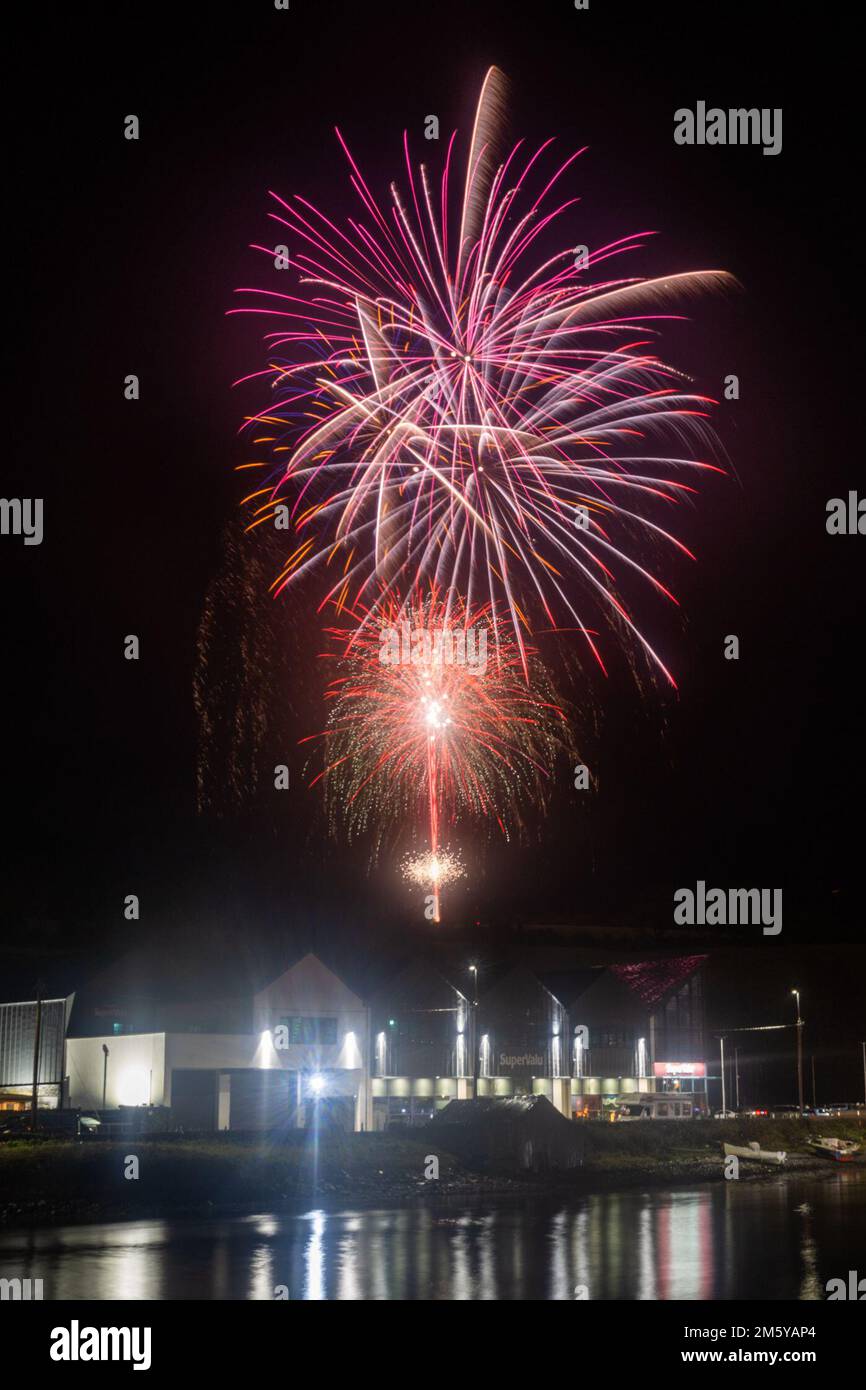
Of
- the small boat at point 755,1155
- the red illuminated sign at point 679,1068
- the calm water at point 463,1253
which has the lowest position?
the small boat at point 755,1155

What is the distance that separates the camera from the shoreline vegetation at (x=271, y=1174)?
36.0 m

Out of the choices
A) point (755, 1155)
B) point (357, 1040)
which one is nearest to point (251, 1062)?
point (357, 1040)

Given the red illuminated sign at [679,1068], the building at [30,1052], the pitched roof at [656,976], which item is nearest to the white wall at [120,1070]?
the building at [30,1052]

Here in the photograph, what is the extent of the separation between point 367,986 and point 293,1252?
4962 cm

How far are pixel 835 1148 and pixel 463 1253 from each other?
41152 mm

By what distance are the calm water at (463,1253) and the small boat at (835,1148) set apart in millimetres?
25007

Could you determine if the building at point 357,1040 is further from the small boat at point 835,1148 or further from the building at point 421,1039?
the small boat at point 835,1148

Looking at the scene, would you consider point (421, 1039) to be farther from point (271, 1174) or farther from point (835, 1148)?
point (271, 1174)

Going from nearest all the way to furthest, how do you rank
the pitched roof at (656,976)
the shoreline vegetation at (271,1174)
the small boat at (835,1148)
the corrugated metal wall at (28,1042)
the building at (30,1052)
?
the shoreline vegetation at (271,1174)
the building at (30,1052)
the corrugated metal wall at (28,1042)
the small boat at (835,1148)
the pitched roof at (656,976)

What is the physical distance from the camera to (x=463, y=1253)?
28.3 m

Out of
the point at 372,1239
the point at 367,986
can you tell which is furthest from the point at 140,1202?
the point at 367,986

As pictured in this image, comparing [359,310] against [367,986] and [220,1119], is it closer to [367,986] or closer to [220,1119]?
[220,1119]

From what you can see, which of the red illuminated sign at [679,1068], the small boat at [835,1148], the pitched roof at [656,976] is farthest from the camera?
the pitched roof at [656,976]
